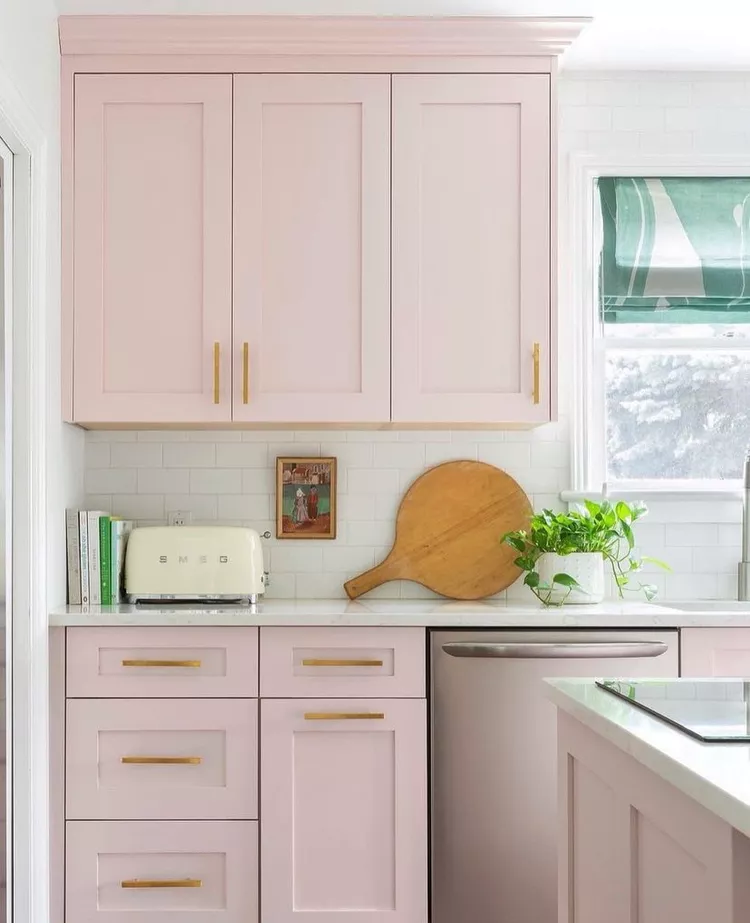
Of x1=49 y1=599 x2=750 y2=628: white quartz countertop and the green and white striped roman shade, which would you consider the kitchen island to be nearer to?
x1=49 y1=599 x2=750 y2=628: white quartz countertop

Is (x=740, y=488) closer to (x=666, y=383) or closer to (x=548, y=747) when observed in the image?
(x=666, y=383)

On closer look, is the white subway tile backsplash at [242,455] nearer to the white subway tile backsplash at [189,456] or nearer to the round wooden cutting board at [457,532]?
the white subway tile backsplash at [189,456]

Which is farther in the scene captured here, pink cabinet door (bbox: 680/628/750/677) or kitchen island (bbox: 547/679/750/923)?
pink cabinet door (bbox: 680/628/750/677)

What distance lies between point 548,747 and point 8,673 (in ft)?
4.49

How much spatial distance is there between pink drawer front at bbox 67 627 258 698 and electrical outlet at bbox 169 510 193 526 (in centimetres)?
60

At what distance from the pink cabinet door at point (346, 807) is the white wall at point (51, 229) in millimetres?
737

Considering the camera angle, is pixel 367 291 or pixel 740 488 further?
pixel 740 488

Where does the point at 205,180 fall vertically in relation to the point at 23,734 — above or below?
above

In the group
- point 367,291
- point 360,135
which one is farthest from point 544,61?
point 367,291

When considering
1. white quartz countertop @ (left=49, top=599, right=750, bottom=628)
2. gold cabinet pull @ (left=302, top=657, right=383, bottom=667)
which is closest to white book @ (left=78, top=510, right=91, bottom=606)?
white quartz countertop @ (left=49, top=599, right=750, bottom=628)

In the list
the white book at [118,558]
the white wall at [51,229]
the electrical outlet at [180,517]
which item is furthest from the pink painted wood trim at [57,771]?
the electrical outlet at [180,517]

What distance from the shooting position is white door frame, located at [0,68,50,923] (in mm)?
2492

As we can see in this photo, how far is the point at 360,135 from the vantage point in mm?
2902

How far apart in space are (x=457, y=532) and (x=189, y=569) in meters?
0.86
